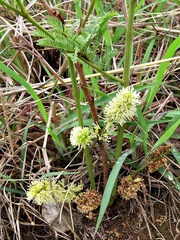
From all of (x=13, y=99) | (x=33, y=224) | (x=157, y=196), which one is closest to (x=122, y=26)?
(x=13, y=99)

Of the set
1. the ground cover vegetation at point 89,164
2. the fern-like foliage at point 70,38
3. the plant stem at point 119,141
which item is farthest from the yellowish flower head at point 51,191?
the fern-like foliage at point 70,38

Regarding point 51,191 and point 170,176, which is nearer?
point 51,191

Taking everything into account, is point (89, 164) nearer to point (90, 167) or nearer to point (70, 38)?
point (90, 167)

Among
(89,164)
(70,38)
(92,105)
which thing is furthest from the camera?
(89,164)

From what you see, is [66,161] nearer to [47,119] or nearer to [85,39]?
[47,119]

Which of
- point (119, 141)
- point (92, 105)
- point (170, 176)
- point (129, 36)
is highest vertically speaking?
point (129, 36)

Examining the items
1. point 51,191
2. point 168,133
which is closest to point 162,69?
point 168,133

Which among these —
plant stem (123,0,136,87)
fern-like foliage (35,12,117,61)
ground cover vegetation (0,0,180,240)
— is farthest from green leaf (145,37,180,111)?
fern-like foliage (35,12,117,61)

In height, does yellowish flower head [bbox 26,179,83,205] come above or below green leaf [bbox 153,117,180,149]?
below

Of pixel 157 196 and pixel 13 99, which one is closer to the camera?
pixel 157 196

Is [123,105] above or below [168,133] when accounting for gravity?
above

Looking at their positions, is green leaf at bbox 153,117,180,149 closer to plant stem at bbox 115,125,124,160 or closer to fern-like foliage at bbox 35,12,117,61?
plant stem at bbox 115,125,124,160
